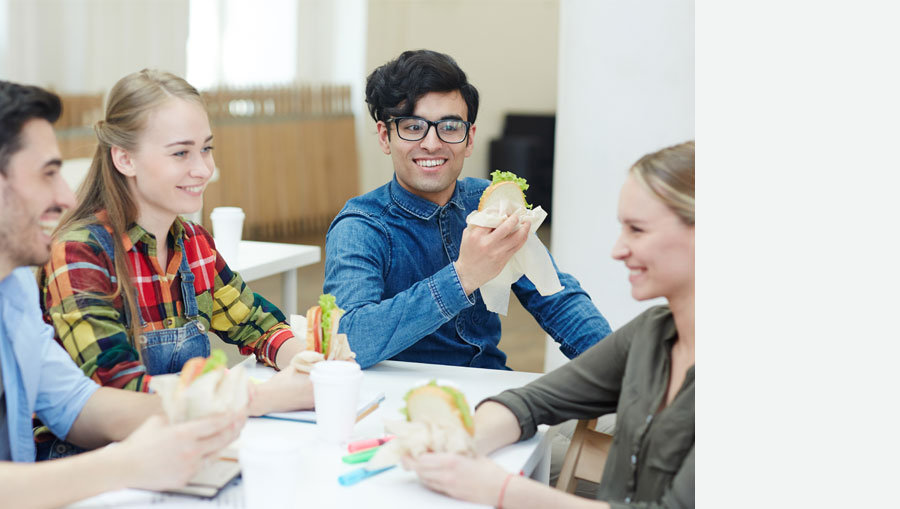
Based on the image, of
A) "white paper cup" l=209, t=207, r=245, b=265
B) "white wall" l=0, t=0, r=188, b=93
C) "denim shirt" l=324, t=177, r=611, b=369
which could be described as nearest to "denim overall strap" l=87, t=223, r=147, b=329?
"denim shirt" l=324, t=177, r=611, b=369

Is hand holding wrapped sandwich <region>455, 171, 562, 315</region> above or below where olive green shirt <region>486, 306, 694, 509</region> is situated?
above

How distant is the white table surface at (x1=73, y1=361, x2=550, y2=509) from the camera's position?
4.28 ft

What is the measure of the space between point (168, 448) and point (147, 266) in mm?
629

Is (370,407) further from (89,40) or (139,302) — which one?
(89,40)

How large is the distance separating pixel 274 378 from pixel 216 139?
5.71m

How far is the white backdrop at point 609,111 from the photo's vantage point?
10.8 ft

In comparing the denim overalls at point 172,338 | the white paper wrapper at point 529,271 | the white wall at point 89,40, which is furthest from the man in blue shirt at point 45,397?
the white wall at point 89,40

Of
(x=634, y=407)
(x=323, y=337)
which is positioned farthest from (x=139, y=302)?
(x=634, y=407)

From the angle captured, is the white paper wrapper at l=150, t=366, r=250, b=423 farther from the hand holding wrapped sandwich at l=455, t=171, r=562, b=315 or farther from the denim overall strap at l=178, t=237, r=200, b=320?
the hand holding wrapped sandwich at l=455, t=171, r=562, b=315

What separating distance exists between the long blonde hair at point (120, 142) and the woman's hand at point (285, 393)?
29cm

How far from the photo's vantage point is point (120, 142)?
182 cm

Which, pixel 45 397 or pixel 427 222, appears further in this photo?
pixel 427 222
